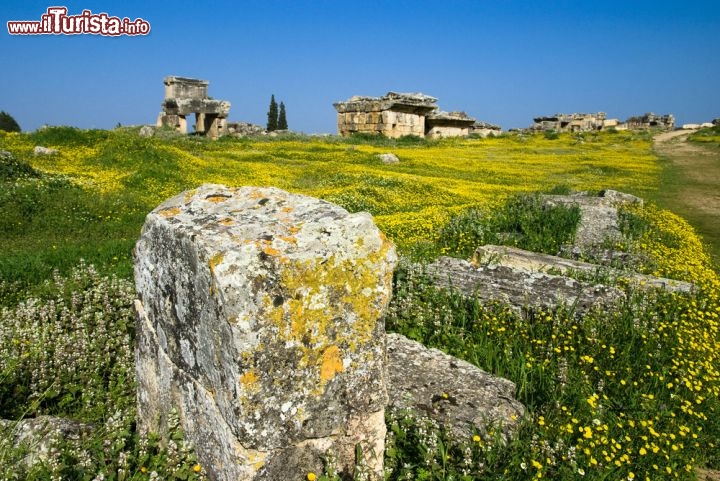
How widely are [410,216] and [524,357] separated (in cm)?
724

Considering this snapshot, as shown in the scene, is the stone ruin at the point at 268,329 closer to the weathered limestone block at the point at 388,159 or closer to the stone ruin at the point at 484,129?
the weathered limestone block at the point at 388,159

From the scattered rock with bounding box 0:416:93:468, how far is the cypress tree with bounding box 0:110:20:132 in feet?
171

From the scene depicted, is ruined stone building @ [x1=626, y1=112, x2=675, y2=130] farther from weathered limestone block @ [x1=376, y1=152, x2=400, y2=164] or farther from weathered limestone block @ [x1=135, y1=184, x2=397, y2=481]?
weathered limestone block @ [x1=135, y1=184, x2=397, y2=481]

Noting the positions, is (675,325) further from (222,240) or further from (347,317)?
(222,240)

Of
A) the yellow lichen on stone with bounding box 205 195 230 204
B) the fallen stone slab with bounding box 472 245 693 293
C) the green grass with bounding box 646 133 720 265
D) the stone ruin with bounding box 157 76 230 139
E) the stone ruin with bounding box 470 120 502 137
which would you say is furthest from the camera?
the stone ruin with bounding box 470 120 502 137

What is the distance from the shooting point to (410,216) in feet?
39.1

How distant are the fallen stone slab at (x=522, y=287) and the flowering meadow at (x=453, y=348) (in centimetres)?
16

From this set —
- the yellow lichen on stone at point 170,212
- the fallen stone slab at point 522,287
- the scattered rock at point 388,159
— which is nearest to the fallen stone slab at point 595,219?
the fallen stone slab at point 522,287

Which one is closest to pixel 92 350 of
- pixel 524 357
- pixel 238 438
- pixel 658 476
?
pixel 238 438

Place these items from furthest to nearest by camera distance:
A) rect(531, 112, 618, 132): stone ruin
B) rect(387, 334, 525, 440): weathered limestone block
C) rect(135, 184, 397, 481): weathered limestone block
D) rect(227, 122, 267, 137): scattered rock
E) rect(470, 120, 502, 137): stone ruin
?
1. rect(531, 112, 618, 132): stone ruin
2. rect(470, 120, 502, 137): stone ruin
3. rect(227, 122, 267, 137): scattered rock
4. rect(387, 334, 525, 440): weathered limestone block
5. rect(135, 184, 397, 481): weathered limestone block

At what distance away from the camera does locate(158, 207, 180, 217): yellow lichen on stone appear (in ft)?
10.1

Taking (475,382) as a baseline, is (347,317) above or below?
above

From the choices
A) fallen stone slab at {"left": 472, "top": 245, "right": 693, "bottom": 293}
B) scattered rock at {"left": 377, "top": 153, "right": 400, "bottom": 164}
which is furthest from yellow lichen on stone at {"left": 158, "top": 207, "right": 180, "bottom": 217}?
scattered rock at {"left": 377, "top": 153, "right": 400, "bottom": 164}

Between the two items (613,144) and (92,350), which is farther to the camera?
(613,144)
